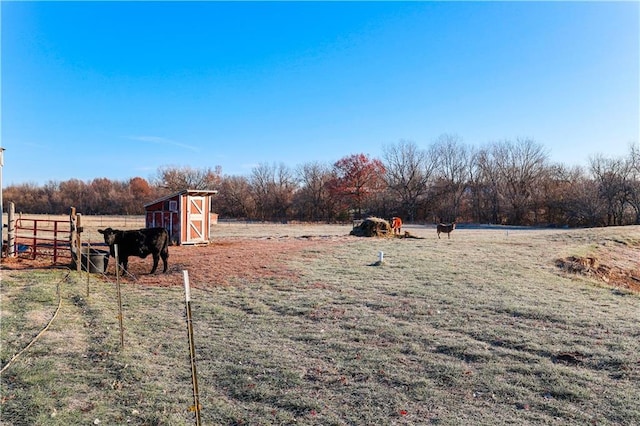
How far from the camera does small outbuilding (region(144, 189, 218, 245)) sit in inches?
774

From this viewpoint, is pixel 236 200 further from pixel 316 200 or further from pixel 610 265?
pixel 610 265

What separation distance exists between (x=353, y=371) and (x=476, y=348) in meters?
2.08

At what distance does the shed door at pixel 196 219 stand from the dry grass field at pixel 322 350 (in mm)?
8084

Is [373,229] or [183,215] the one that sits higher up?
[183,215]

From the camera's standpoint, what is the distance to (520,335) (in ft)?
22.3

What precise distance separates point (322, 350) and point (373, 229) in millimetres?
18793

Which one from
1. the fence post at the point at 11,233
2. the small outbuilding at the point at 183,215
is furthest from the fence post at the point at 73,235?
the small outbuilding at the point at 183,215

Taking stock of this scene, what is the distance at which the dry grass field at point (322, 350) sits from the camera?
14.1 ft

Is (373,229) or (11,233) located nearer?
(11,233)

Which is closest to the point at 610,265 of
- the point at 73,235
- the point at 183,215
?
the point at 183,215

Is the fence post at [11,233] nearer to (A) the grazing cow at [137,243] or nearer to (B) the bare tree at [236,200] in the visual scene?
(A) the grazing cow at [137,243]

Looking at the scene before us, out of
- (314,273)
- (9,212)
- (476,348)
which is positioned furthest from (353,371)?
(9,212)

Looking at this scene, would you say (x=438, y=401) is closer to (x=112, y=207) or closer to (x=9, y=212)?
(x=9, y=212)

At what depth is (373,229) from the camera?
969 inches
